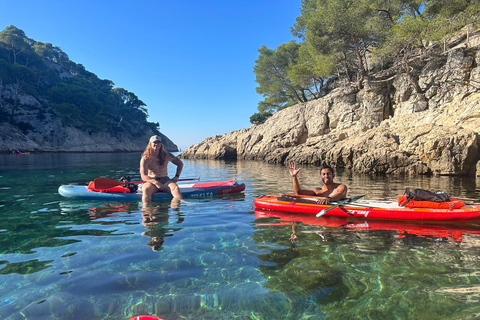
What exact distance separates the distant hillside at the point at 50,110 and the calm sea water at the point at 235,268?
175ft

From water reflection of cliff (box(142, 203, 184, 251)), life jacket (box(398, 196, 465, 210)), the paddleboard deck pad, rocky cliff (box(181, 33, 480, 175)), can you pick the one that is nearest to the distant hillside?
rocky cliff (box(181, 33, 480, 175))

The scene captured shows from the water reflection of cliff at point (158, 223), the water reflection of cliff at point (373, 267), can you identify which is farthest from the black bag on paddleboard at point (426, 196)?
the water reflection of cliff at point (158, 223)

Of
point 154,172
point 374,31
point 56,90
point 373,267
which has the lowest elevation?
point 373,267

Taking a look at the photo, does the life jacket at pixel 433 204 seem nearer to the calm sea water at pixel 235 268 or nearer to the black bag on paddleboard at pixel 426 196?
the black bag on paddleboard at pixel 426 196

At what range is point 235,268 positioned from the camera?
3662 millimetres

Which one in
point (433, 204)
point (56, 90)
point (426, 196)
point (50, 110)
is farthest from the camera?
point (56, 90)

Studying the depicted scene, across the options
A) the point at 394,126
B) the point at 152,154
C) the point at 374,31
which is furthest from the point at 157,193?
the point at 374,31

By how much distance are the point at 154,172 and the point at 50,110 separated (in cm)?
6600

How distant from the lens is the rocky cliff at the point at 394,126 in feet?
49.2

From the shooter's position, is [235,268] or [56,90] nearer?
[235,268]

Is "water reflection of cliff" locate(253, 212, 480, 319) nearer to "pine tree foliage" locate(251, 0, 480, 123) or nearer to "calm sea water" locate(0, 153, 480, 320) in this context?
"calm sea water" locate(0, 153, 480, 320)

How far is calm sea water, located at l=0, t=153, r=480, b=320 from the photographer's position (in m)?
2.79

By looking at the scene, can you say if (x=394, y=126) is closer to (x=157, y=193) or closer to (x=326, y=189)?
(x=326, y=189)

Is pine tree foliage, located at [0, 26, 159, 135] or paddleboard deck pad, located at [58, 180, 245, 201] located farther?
pine tree foliage, located at [0, 26, 159, 135]
